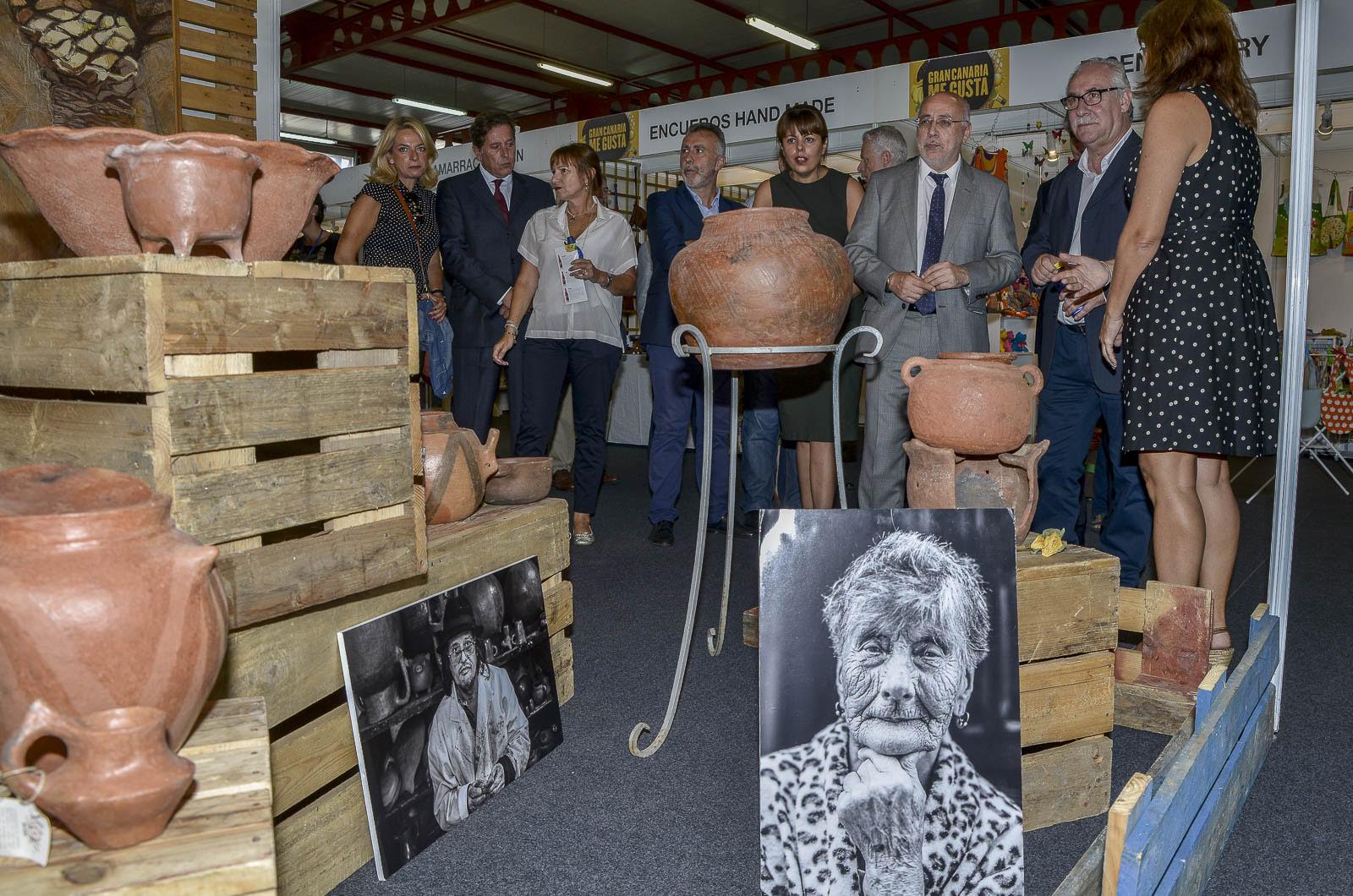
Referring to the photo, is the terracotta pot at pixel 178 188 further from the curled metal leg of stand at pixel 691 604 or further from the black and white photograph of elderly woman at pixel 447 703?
the curled metal leg of stand at pixel 691 604

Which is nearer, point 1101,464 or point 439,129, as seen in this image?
point 1101,464

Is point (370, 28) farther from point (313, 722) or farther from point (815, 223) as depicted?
point (313, 722)

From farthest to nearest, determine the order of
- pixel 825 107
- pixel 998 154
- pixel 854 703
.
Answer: pixel 825 107 < pixel 998 154 < pixel 854 703

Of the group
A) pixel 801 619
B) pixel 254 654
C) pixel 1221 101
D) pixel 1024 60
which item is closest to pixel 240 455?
pixel 254 654

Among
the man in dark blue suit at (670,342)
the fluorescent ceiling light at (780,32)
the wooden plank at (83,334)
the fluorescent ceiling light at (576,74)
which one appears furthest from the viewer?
the fluorescent ceiling light at (576,74)

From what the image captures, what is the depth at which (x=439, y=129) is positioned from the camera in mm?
15539

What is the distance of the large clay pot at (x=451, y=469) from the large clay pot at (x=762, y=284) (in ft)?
1.77

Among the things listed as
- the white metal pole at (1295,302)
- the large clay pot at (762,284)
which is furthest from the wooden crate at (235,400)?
the white metal pole at (1295,302)

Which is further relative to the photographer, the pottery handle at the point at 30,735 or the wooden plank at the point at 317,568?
the wooden plank at the point at 317,568

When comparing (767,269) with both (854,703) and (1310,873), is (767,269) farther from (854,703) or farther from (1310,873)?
(1310,873)

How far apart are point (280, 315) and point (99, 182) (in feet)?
0.99

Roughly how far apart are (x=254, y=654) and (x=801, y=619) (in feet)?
2.74

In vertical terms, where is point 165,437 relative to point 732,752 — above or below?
above

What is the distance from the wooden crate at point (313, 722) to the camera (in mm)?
1502
